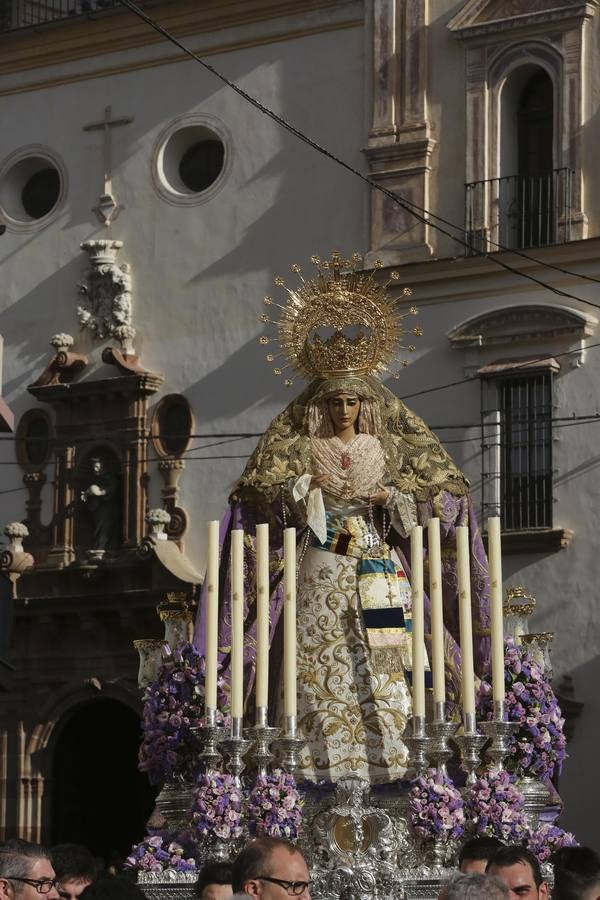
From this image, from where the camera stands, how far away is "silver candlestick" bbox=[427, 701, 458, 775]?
39.7 feet

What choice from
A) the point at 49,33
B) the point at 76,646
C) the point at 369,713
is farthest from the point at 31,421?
the point at 369,713

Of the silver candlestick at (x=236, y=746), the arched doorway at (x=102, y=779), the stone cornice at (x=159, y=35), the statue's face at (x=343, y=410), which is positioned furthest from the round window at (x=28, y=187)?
the silver candlestick at (x=236, y=746)

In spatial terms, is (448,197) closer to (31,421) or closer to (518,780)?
(31,421)

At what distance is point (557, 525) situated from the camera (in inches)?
912

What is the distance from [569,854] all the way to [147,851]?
451cm

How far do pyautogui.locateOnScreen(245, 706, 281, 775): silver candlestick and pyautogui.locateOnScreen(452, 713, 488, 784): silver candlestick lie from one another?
973 mm

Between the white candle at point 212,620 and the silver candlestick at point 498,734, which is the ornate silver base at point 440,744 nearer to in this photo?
the silver candlestick at point 498,734

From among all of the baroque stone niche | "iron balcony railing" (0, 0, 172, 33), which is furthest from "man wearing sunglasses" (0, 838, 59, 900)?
"iron balcony railing" (0, 0, 172, 33)

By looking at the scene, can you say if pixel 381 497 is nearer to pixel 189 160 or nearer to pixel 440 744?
pixel 440 744

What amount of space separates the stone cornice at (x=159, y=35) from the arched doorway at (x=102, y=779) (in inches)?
289

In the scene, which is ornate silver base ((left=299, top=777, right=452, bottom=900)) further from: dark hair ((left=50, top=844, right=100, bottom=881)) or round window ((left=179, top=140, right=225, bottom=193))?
round window ((left=179, top=140, right=225, bottom=193))

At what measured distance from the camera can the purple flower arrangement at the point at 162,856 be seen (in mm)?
12414

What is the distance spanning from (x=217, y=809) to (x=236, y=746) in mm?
339

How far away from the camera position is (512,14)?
23891 mm
